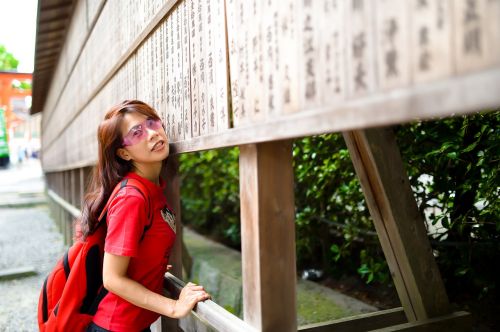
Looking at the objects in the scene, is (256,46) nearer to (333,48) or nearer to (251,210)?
(333,48)

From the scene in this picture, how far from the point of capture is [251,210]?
1.39 meters

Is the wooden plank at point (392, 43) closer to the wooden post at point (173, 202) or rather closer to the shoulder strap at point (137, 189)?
the shoulder strap at point (137, 189)

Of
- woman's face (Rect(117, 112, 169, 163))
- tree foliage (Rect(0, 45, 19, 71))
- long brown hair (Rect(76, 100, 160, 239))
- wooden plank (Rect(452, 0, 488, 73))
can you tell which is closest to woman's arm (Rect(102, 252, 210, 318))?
long brown hair (Rect(76, 100, 160, 239))

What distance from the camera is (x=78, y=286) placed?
1890mm

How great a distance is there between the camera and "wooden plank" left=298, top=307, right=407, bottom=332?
2154mm

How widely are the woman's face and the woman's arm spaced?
476 mm

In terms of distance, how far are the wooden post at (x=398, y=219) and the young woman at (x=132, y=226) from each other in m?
0.88

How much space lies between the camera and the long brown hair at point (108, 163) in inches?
76.8

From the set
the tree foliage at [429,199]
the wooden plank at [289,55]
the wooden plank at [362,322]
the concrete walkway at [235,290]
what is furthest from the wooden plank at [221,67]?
the concrete walkway at [235,290]

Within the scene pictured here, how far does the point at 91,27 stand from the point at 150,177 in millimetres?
3484

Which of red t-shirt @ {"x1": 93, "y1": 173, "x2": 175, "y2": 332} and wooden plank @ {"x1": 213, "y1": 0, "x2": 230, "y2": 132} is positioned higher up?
wooden plank @ {"x1": 213, "y1": 0, "x2": 230, "y2": 132}

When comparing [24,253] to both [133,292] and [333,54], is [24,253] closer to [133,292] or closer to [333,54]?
[133,292]

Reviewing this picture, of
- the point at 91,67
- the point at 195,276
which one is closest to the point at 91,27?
the point at 91,67

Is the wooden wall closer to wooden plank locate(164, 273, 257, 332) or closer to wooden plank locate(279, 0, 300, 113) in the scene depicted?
wooden plank locate(279, 0, 300, 113)
